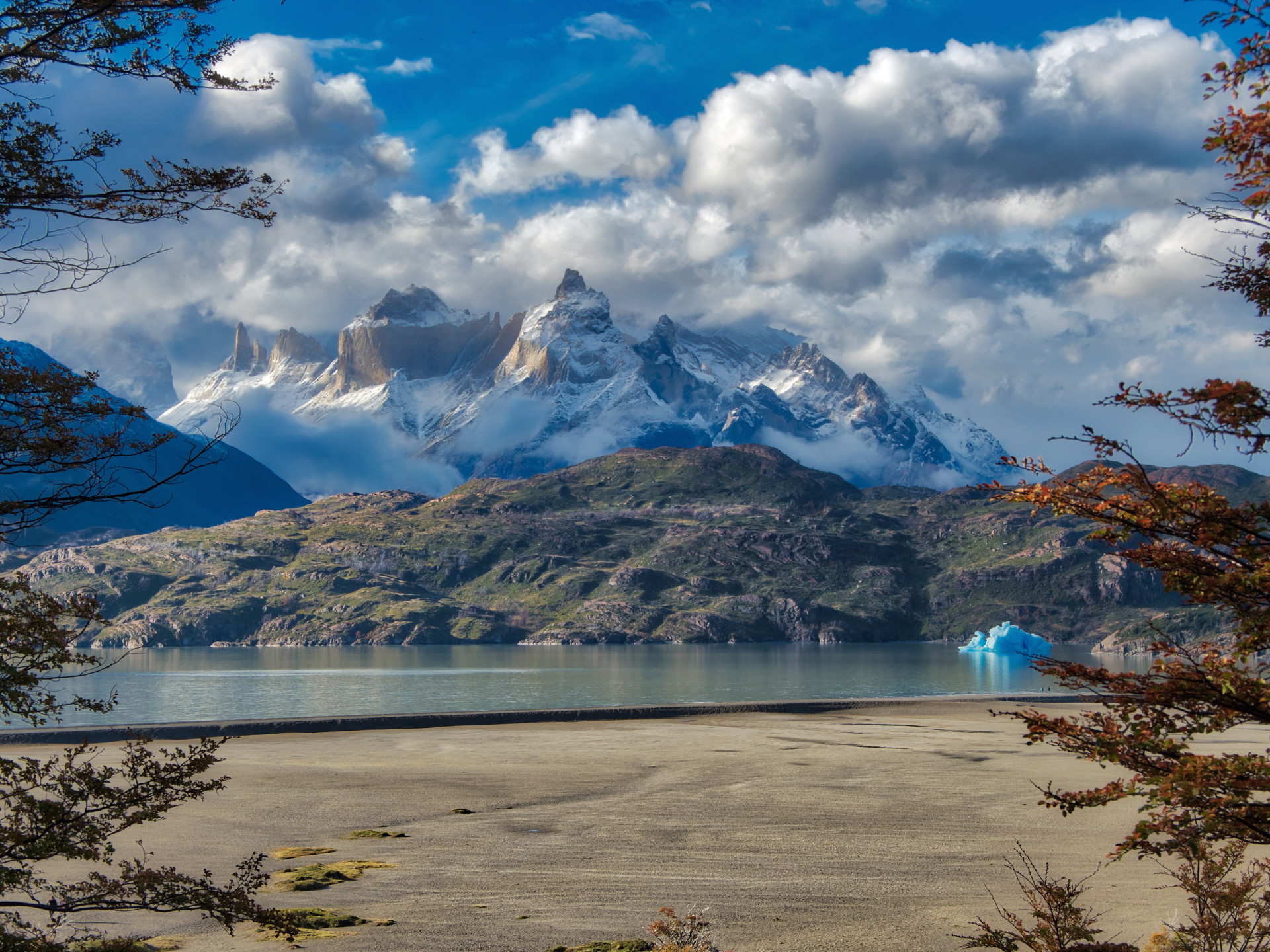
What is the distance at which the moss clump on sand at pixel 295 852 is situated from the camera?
99.9ft

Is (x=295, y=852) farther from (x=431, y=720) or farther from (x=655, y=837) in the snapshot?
(x=431, y=720)

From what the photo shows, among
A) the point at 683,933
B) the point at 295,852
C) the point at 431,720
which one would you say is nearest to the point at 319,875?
the point at 295,852

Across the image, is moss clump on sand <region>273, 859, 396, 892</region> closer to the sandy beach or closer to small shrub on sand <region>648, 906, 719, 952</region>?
the sandy beach

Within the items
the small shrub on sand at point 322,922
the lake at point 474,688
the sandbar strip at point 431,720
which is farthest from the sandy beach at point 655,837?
the lake at point 474,688

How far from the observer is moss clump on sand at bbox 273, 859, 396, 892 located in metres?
25.8

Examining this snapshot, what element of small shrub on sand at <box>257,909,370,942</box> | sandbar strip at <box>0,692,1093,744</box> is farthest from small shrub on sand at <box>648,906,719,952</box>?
sandbar strip at <box>0,692,1093,744</box>

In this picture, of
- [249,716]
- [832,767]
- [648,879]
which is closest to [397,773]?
[832,767]

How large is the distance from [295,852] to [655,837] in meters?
12.3

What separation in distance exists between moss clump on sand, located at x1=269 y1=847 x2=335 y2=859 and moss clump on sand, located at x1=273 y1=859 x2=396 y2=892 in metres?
1.89

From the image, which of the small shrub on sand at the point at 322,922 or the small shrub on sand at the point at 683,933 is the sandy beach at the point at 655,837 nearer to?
the small shrub on sand at the point at 322,922

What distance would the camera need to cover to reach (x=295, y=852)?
31.2 metres

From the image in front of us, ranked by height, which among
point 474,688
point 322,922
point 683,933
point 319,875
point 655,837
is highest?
point 683,933

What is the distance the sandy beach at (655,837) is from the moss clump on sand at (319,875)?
66 centimetres

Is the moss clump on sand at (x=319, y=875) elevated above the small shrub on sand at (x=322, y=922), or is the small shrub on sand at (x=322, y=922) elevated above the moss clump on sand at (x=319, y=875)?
the small shrub on sand at (x=322, y=922)
